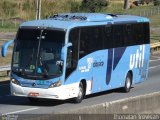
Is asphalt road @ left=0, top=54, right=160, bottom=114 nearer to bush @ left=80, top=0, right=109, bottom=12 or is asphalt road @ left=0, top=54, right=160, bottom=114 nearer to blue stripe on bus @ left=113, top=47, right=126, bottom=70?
blue stripe on bus @ left=113, top=47, right=126, bottom=70

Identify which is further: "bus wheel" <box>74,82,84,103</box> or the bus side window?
"bus wheel" <box>74,82,84,103</box>

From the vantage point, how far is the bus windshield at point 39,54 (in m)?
20.5

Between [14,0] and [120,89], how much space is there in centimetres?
6927

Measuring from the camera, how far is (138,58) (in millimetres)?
27125

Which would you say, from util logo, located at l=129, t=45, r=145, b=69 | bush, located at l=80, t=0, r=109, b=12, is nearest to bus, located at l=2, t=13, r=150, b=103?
util logo, located at l=129, t=45, r=145, b=69

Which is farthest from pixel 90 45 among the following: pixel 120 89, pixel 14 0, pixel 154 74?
pixel 14 0

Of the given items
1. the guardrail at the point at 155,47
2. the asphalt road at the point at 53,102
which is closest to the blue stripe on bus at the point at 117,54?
the asphalt road at the point at 53,102

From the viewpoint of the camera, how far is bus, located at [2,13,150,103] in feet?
67.4

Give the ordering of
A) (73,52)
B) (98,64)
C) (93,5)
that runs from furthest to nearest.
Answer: (93,5) → (98,64) → (73,52)

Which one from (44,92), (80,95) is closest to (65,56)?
(44,92)

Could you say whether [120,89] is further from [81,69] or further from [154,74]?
[154,74]

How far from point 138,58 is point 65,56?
281 inches

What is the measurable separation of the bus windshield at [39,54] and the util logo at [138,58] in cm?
633

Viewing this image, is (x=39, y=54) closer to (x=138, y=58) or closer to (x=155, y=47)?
(x=138, y=58)
